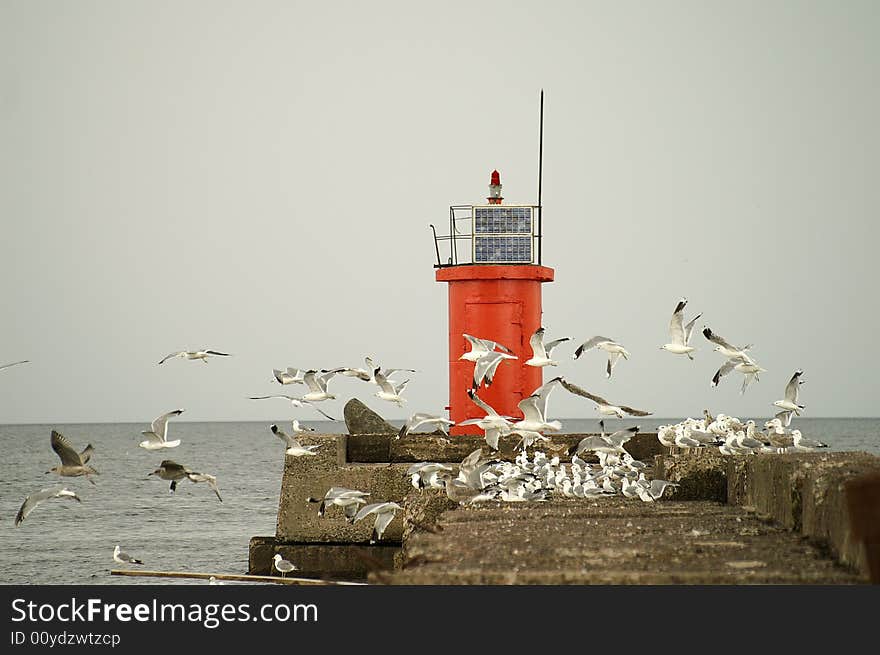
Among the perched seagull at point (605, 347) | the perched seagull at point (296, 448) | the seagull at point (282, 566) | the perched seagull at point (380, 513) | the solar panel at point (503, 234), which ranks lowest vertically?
the seagull at point (282, 566)

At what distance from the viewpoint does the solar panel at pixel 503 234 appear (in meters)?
17.9

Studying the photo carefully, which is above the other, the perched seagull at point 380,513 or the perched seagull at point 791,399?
the perched seagull at point 791,399

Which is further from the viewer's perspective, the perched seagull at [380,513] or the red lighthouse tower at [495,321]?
the red lighthouse tower at [495,321]

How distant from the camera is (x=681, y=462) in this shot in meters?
9.40

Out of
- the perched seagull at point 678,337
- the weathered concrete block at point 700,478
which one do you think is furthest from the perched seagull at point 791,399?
the weathered concrete block at point 700,478

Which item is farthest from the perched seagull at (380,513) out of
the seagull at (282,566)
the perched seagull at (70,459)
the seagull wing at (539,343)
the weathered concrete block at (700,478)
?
the seagull wing at (539,343)

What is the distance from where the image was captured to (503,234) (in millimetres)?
18125

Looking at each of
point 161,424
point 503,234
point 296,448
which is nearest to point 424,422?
point 296,448

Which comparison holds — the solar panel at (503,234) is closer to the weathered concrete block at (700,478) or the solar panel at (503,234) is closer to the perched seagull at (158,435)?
the perched seagull at (158,435)

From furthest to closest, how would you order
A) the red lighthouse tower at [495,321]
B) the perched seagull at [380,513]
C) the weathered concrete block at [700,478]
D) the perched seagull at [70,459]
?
the red lighthouse tower at [495,321], the perched seagull at [70,459], the perched seagull at [380,513], the weathered concrete block at [700,478]

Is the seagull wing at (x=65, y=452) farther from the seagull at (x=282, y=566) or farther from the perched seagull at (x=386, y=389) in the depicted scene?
the perched seagull at (x=386, y=389)

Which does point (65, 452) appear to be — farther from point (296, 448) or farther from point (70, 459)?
point (296, 448)

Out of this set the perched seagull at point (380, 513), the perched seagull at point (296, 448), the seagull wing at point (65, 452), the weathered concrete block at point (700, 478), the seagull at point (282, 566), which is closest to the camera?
the weathered concrete block at point (700, 478)
